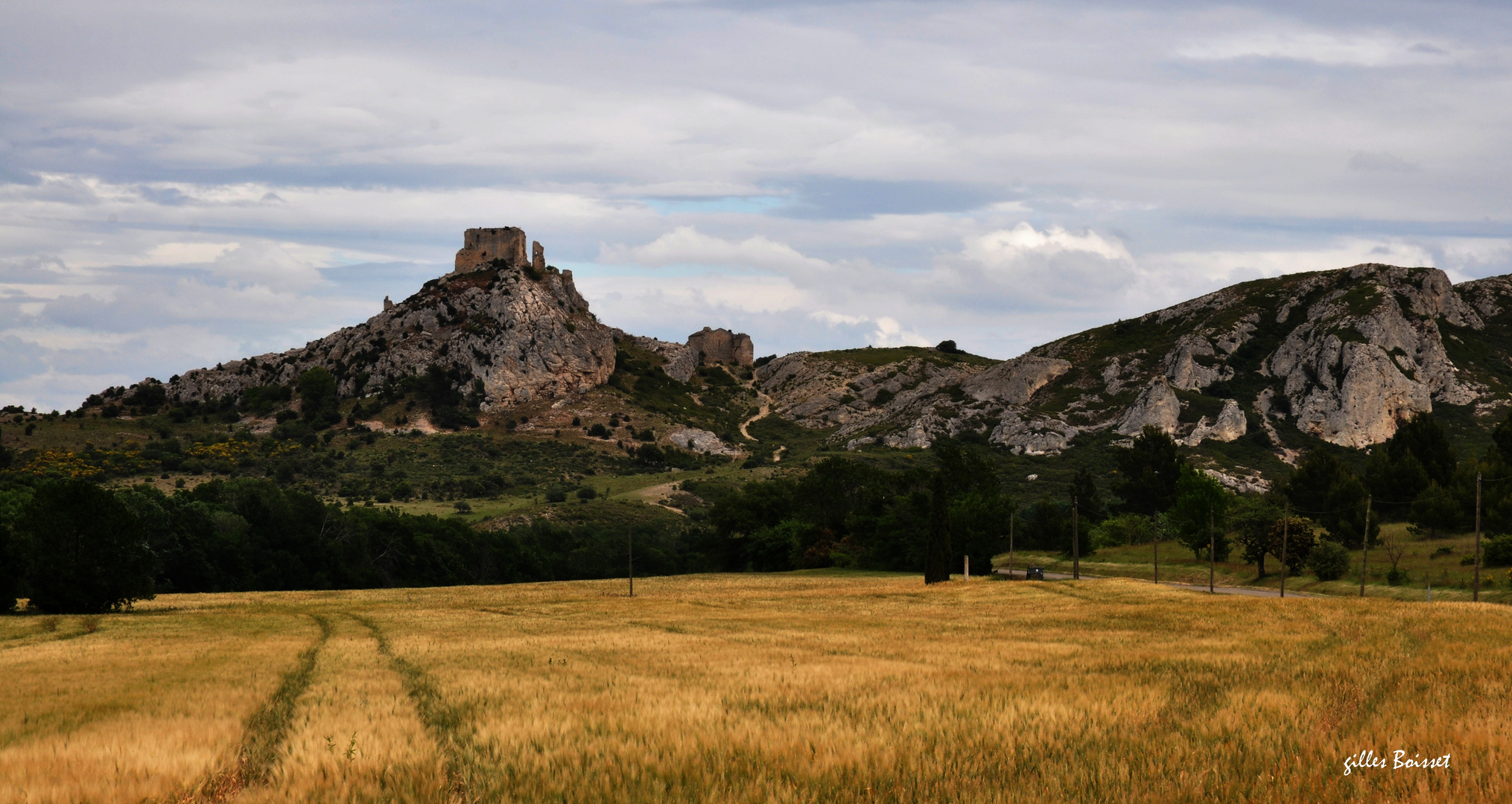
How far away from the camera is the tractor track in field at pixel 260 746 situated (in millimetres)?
11180

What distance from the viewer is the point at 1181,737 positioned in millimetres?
12484

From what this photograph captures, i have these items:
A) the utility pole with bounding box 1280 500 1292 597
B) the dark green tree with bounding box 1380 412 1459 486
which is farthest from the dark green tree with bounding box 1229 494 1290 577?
the dark green tree with bounding box 1380 412 1459 486

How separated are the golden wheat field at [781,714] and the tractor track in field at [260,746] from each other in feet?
0.20

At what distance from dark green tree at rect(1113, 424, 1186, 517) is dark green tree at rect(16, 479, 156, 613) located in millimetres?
101816

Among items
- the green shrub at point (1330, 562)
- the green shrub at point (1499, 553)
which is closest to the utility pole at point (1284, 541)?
the green shrub at point (1330, 562)

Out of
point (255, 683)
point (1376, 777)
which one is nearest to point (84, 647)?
point (255, 683)

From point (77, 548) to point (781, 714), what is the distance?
44.8 m

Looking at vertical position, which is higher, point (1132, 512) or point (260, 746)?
point (1132, 512)

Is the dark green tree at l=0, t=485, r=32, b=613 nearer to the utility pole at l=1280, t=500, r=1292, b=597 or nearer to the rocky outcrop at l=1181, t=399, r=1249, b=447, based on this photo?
the utility pole at l=1280, t=500, r=1292, b=597

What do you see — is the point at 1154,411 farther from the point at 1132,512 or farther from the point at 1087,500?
the point at 1132,512

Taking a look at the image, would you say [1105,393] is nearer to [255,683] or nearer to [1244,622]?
[1244,622]

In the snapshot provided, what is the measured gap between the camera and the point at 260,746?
13.8m

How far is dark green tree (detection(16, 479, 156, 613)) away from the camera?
46.3 meters

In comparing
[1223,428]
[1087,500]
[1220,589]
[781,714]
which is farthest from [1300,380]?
[781,714]
